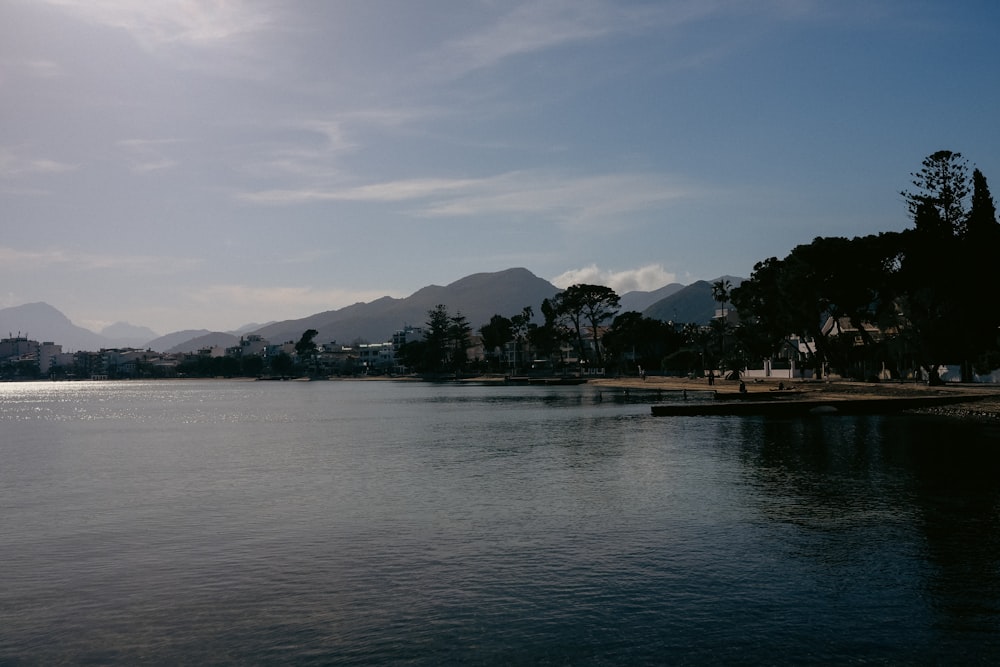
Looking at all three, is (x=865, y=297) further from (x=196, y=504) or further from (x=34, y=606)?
(x=34, y=606)

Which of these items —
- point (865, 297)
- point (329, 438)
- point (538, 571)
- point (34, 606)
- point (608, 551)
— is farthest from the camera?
point (865, 297)

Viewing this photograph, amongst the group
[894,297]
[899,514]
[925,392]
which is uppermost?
[894,297]

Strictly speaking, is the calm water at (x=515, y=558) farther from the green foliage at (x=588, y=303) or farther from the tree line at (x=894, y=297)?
the green foliage at (x=588, y=303)

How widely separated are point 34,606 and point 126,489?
63.9 feet

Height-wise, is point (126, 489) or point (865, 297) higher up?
point (865, 297)

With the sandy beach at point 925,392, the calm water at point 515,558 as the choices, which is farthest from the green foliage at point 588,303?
the calm water at point 515,558

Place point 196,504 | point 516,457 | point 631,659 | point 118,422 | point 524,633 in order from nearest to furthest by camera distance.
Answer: point 631,659 → point 524,633 → point 196,504 → point 516,457 → point 118,422

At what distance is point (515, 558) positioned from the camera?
2145cm

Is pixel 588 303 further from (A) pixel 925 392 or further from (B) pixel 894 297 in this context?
(A) pixel 925 392

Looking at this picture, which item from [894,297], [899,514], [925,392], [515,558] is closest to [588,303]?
[894,297]

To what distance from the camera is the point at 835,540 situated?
902 inches

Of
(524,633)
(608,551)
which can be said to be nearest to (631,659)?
(524,633)

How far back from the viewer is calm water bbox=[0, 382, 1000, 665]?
15.1m

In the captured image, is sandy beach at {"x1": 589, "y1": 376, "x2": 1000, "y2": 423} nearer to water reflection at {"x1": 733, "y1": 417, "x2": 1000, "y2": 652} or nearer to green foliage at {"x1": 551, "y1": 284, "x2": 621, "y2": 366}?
water reflection at {"x1": 733, "y1": 417, "x2": 1000, "y2": 652}
